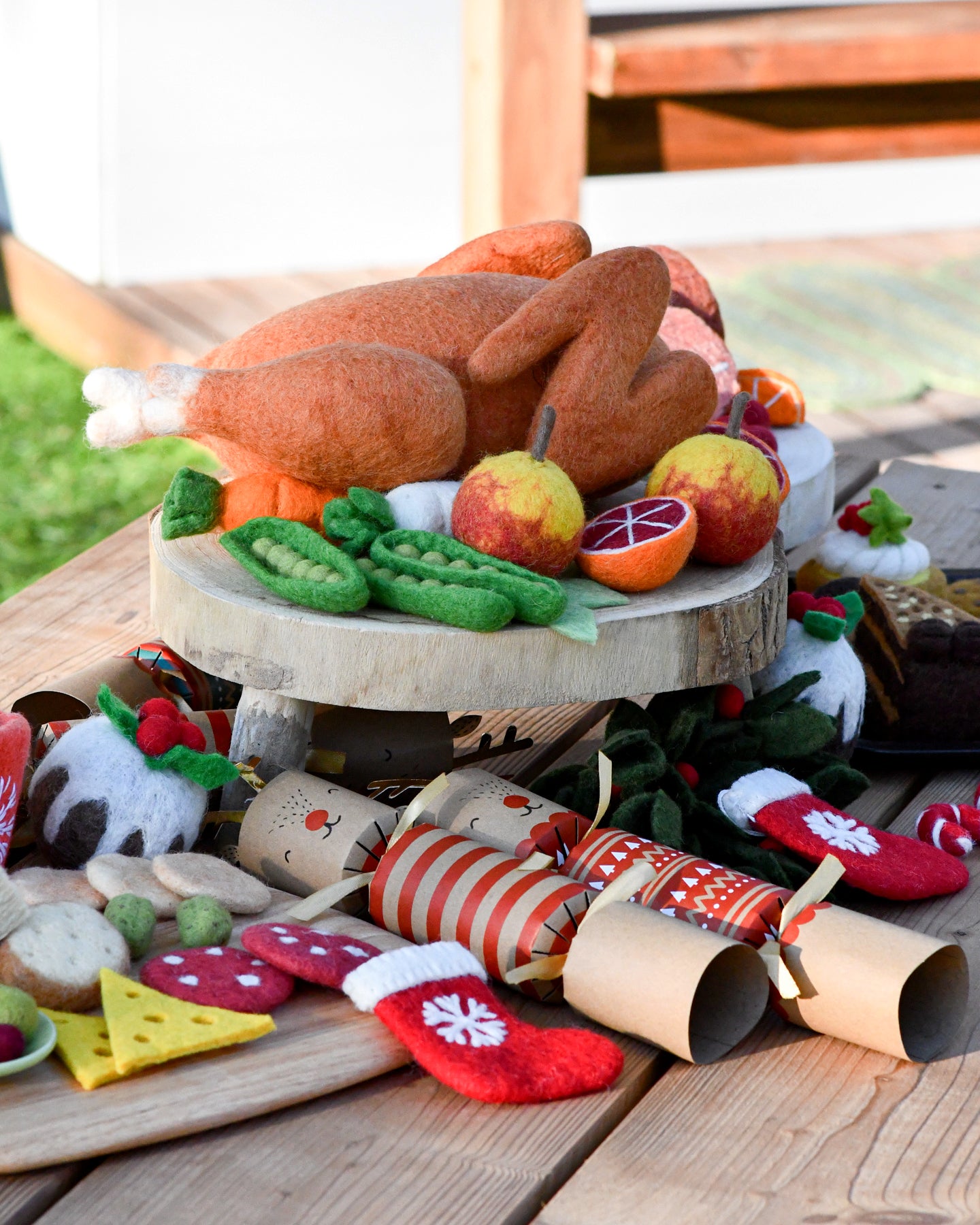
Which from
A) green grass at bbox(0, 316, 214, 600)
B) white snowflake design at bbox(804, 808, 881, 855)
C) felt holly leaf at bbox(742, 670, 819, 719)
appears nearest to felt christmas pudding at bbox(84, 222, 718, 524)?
felt holly leaf at bbox(742, 670, 819, 719)

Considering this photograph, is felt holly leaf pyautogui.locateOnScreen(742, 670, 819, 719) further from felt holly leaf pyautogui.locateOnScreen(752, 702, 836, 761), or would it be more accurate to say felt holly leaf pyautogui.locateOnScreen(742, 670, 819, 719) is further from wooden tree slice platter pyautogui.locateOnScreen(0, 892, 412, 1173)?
wooden tree slice platter pyautogui.locateOnScreen(0, 892, 412, 1173)

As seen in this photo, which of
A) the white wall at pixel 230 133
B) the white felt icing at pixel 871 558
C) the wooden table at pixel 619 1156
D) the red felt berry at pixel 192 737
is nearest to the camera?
the wooden table at pixel 619 1156

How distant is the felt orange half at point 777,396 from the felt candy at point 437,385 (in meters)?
0.35

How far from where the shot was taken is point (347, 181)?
3.22 m

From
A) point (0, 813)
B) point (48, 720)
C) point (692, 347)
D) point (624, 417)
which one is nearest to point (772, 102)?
point (692, 347)

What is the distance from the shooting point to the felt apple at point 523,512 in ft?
3.53

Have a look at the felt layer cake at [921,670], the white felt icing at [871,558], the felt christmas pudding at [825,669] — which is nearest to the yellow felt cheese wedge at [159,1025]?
the felt christmas pudding at [825,669]

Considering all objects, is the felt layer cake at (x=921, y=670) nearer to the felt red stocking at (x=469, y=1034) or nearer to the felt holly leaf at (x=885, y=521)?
the felt holly leaf at (x=885, y=521)

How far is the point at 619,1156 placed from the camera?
0.86 m

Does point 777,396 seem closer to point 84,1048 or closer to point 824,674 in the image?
point 824,674

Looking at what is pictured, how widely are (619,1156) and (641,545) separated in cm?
44

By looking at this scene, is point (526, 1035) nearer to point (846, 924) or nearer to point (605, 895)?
point (605, 895)

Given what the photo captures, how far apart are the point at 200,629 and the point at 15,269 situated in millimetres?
2512

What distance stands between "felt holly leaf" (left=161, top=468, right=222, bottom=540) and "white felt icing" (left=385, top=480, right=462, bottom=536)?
5.7 inches
